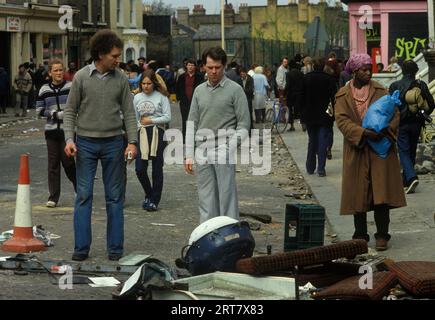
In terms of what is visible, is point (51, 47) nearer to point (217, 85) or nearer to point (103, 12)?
point (103, 12)

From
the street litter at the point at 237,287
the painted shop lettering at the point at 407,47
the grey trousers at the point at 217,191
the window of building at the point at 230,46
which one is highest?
the painted shop lettering at the point at 407,47

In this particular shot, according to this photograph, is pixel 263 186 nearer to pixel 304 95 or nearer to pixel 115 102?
pixel 304 95

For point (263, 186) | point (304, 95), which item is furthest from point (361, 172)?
point (304, 95)

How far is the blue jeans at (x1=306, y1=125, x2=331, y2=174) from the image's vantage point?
59.5 ft

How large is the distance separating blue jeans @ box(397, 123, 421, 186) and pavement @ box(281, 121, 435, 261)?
1.02ft

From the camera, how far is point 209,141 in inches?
408

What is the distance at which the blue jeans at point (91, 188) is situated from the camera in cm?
1038

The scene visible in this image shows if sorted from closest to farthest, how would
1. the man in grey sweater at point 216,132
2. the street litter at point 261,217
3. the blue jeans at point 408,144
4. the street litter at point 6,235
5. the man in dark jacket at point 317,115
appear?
1. the man in grey sweater at point 216,132
2. the street litter at point 6,235
3. the street litter at point 261,217
4. the blue jeans at point 408,144
5. the man in dark jacket at point 317,115

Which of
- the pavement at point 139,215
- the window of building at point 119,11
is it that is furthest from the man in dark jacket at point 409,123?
the window of building at point 119,11

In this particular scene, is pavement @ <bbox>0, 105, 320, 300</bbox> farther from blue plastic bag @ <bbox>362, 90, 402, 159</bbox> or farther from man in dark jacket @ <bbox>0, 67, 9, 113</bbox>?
man in dark jacket @ <bbox>0, 67, 9, 113</bbox>

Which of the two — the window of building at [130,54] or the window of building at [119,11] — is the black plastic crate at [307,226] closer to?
the window of building at [130,54]

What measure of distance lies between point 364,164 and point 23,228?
10.7ft

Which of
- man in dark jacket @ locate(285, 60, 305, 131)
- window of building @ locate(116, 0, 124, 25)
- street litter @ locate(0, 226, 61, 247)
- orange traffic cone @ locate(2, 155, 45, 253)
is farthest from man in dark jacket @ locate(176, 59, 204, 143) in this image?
window of building @ locate(116, 0, 124, 25)

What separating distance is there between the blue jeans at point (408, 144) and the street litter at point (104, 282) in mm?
6847
